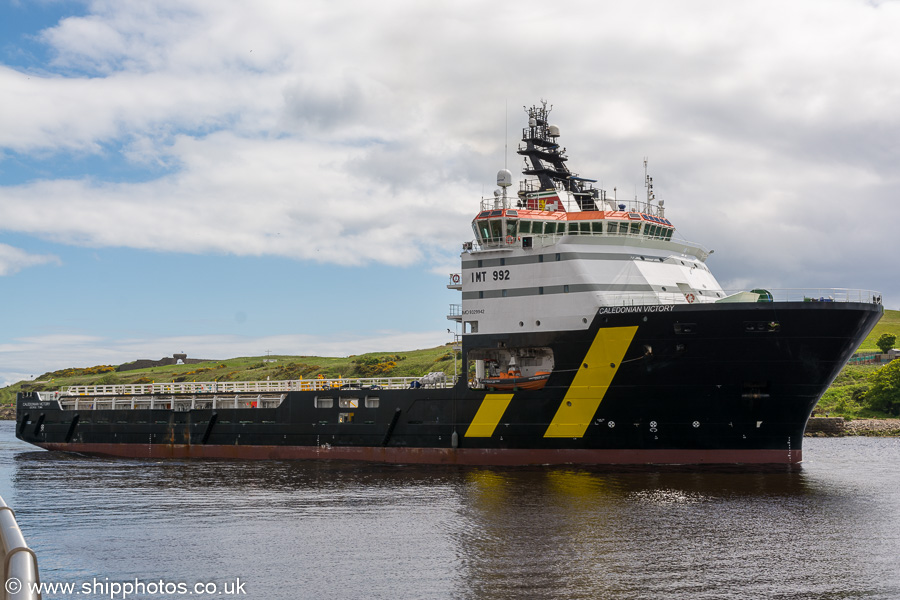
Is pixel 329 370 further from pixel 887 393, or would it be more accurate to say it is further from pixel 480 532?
pixel 480 532

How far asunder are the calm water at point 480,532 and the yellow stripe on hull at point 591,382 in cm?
165

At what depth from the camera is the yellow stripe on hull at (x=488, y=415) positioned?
30344 millimetres

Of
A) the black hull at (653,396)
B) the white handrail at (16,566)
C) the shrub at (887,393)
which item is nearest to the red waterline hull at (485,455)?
the black hull at (653,396)

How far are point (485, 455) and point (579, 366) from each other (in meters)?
5.25

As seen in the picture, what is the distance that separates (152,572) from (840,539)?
15.2 m

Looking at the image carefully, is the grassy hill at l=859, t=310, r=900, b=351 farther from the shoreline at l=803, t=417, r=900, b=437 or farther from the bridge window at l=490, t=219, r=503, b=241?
the bridge window at l=490, t=219, r=503, b=241

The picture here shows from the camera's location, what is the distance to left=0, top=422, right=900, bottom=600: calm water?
14906 millimetres

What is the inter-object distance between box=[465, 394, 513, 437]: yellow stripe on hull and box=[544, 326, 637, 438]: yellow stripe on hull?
204cm

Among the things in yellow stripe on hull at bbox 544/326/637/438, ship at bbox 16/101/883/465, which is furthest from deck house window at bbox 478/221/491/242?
yellow stripe on hull at bbox 544/326/637/438

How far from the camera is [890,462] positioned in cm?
3419

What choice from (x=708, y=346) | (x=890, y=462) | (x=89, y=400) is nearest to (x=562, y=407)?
(x=708, y=346)

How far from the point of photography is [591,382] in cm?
2873

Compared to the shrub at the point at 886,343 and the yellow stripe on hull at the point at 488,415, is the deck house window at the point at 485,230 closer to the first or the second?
the yellow stripe on hull at the point at 488,415

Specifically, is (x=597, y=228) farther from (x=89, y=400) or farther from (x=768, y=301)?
(x=89, y=400)
